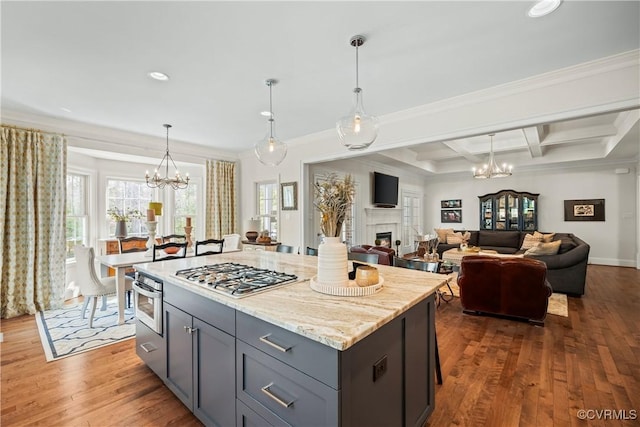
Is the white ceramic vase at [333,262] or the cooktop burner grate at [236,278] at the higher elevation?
the white ceramic vase at [333,262]

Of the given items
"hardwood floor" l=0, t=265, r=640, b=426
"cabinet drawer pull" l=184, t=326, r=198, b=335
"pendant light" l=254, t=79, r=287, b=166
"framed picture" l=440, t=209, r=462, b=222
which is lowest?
"hardwood floor" l=0, t=265, r=640, b=426

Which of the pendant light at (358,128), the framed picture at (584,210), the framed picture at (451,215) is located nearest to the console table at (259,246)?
the pendant light at (358,128)

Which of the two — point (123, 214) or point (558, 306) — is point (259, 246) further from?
point (558, 306)

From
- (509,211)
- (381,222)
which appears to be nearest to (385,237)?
(381,222)

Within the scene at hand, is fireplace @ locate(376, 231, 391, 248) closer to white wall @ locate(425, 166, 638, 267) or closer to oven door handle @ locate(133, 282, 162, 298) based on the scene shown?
white wall @ locate(425, 166, 638, 267)

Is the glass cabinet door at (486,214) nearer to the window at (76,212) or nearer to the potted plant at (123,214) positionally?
the potted plant at (123,214)

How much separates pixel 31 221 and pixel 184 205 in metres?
2.78

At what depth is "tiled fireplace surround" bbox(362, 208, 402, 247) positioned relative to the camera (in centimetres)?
730

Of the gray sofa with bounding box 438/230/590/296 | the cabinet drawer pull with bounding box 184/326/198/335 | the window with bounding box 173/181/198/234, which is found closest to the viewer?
the cabinet drawer pull with bounding box 184/326/198/335

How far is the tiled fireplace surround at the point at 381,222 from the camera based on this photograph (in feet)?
24.0

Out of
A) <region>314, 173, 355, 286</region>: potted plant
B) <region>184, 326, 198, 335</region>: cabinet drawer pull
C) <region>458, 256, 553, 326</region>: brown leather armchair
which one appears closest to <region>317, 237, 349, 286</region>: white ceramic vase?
<region>314, 173, 355, 286</region>: potted plant

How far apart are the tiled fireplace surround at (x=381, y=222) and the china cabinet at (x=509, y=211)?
8.91ft

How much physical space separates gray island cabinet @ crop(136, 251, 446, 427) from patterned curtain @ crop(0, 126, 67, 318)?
3.19 m

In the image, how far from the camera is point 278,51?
2.46m
